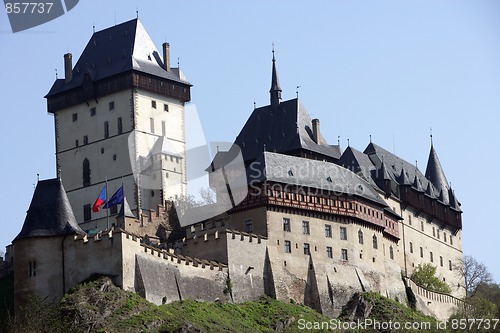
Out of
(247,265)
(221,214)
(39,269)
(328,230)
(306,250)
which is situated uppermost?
(221,214)

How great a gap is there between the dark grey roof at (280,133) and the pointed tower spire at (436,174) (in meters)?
19.1

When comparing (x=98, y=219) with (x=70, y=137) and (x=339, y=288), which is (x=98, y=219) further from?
(x=339, y=288)

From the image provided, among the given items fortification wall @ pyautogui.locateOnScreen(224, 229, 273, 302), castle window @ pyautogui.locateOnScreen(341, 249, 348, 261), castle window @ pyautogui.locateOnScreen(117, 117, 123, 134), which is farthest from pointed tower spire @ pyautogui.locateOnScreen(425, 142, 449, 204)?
fortification wall @ pyautogui.locateOnScreen(224, 229, 273, 302)

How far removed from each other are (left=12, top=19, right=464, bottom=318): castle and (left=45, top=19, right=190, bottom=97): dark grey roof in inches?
4.3

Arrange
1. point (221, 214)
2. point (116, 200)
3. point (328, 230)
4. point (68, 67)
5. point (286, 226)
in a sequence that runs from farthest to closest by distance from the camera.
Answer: point (68, 67) < point (116, 200) < point (328, 230) < point (221, 214) < point (286, 226)

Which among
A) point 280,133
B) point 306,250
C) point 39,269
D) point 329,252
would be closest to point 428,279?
point 280,133

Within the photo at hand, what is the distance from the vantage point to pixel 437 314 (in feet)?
364

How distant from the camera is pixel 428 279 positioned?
378 ft

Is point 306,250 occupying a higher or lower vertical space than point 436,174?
lower

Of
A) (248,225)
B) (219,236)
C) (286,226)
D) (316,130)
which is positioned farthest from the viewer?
(316,130)

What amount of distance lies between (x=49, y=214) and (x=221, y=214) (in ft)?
54.7

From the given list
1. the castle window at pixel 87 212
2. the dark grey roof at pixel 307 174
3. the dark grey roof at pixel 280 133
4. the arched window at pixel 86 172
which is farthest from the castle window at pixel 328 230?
the arched window at pixel 86 172

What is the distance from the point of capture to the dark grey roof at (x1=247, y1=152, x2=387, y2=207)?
9925cm

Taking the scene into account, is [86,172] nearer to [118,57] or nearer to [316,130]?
[118,57]
